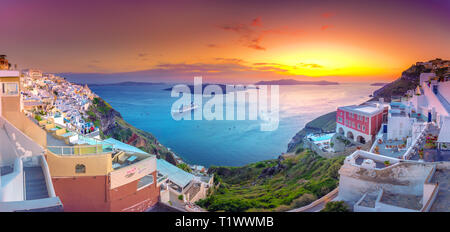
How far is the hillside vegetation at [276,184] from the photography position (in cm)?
574

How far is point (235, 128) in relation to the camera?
26.1 meters

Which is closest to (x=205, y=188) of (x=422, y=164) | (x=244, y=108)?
(x=422, y=164)

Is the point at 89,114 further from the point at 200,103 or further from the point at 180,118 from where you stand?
the point at 200,103

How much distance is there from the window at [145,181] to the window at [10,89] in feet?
6.95

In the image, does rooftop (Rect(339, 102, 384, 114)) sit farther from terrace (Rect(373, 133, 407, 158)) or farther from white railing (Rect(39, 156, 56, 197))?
white railing (Rect(39, 156, 56, 197))

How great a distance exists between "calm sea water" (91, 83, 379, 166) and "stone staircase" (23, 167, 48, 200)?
1467cm

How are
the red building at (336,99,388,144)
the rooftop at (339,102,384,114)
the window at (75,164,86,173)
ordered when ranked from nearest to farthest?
the window at (75,164,86,173) → the red building at (336,99,388,144) → the rooftop at (339,102,384,114)

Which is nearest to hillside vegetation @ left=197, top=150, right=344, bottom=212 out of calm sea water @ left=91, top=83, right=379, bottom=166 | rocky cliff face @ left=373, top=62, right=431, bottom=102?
calm sea water @ left=91, top=83, right=379, bottom=166

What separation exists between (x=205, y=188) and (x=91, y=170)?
5423mm

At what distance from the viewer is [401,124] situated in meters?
7.78

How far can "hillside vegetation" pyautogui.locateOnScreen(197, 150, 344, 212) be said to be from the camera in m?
5.74

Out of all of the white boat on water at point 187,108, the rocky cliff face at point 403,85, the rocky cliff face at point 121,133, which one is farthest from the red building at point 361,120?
the white boat on water at point 187,108

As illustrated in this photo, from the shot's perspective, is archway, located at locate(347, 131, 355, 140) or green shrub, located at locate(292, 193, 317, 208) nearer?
green shrub, located at locate(292, 193, 317, 208)

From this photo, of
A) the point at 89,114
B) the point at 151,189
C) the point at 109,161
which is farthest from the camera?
the point at 89,114
